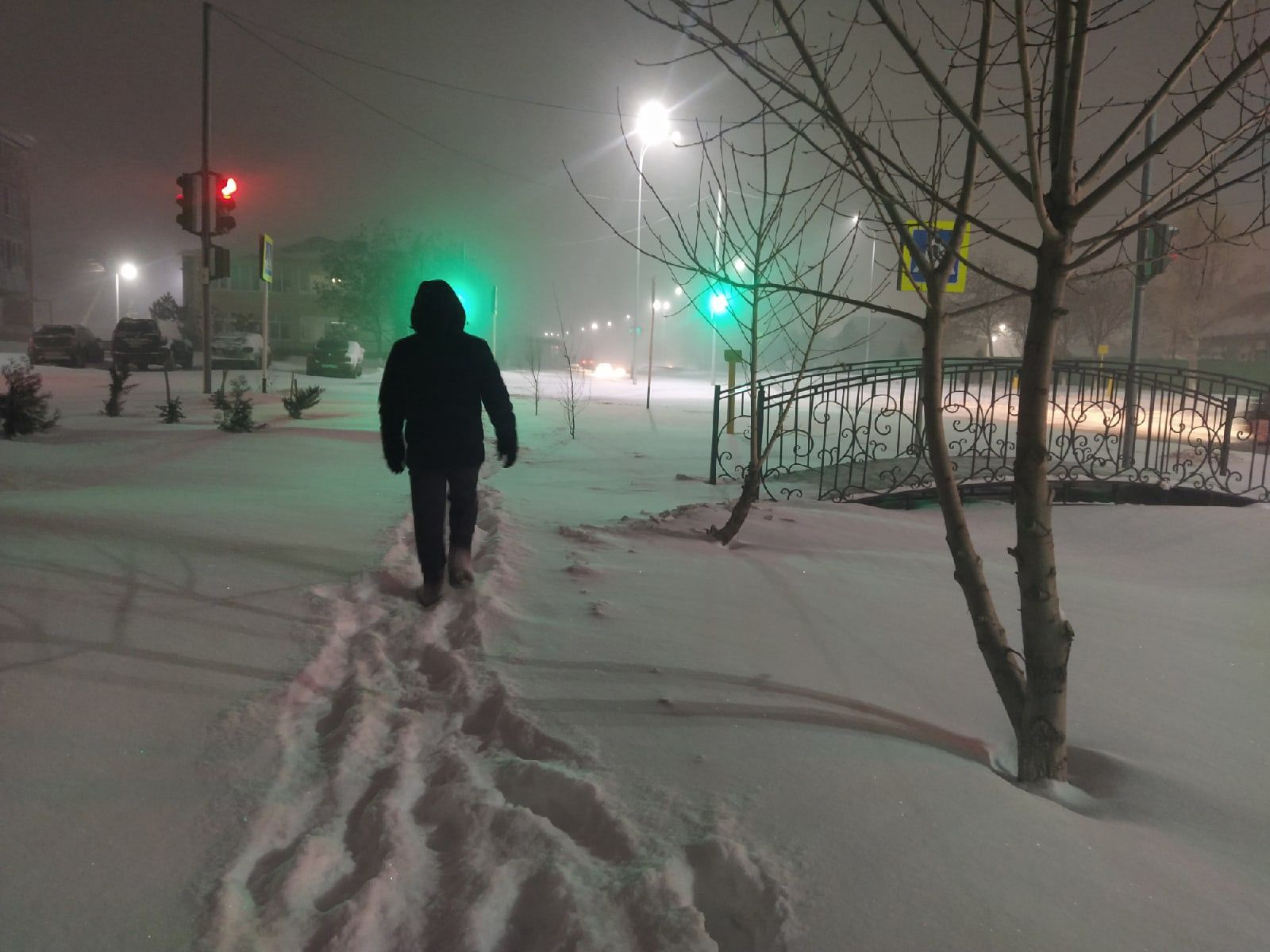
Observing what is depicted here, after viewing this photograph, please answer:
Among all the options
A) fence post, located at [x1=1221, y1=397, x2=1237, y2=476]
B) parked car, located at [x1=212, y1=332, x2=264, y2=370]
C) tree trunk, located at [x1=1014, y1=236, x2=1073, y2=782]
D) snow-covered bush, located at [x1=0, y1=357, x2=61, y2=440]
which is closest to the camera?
tree trunk, located at [x1=1014, y1=236, x2=1073, y2=782]

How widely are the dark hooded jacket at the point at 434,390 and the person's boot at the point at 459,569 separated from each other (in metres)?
0.52

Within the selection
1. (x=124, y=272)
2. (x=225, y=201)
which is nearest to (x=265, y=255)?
(x=225, y=201)

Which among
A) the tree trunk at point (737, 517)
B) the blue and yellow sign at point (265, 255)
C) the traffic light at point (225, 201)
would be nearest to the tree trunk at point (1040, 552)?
the tree trunk at point (737, 517)

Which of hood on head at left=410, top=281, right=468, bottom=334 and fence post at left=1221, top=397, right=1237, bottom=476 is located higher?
hood on head at left=410, top=281, right=468, bottom=334

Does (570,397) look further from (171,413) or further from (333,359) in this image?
(333,359)

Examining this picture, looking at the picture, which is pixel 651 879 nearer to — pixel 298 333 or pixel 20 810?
pixel 20 810

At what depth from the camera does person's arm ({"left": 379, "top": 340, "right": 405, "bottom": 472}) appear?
4.72 m

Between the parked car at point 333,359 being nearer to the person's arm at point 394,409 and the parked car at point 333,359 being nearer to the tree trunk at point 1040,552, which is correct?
the person's arm at point 394,409

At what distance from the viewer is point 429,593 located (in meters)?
4.73

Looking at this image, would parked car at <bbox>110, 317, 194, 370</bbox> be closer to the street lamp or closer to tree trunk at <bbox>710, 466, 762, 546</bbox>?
tree trunk at <bbox>710, 466, 762, 546</bbox>

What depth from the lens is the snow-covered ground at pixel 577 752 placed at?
2.15 metres

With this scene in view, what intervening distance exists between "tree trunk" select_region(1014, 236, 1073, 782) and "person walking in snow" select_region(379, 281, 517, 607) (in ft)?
8.76

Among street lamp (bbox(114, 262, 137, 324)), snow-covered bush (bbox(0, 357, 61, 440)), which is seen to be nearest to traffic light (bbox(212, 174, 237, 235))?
snow-covered bush (bbox(0, 357, 61, 440))

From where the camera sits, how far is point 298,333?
66000 mm
